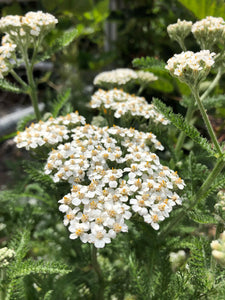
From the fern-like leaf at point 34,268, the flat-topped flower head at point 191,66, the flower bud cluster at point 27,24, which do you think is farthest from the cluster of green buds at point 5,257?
the flower bud cluster at point 27,24

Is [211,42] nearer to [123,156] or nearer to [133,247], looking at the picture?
[123,156]

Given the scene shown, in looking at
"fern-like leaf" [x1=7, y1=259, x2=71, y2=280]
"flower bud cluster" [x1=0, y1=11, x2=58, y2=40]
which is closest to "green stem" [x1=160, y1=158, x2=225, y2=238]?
"fern-like leaf" [x1=7, y1=259, x2=71, y2=280]

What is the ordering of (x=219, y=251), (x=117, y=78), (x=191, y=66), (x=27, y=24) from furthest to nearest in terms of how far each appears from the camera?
(x=117, y=78) < (x=27, y=24) < (x=191, y=66) < (x=219, y=251)

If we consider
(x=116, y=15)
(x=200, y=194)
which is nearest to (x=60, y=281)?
(x=200, y=194)

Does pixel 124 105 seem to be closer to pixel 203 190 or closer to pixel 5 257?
pixel 203 190

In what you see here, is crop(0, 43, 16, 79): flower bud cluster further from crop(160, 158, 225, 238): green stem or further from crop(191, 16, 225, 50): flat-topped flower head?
crop(160, 158, 225, 238): green stem

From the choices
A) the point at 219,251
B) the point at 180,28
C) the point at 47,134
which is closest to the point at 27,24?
the point at 47,134
